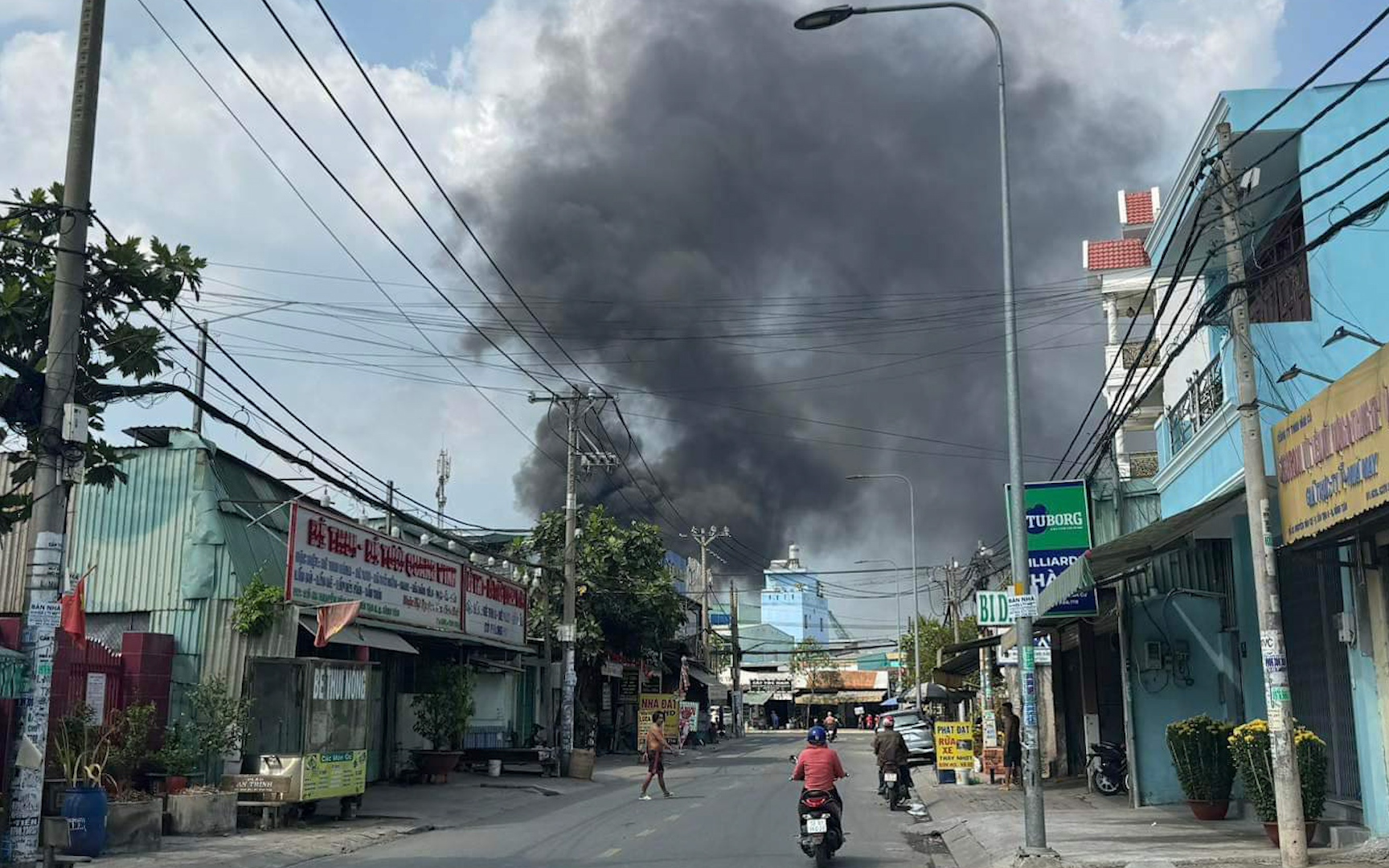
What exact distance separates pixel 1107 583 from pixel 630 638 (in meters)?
25.0

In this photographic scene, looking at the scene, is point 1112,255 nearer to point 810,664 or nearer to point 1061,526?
point 1061,526

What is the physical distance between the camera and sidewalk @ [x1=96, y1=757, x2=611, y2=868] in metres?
15.2

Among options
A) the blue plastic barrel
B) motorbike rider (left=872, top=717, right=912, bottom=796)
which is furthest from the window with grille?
the blue plastic barrel

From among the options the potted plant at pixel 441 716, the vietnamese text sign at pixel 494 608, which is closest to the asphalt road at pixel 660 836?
the potted plant at pixel 441 716

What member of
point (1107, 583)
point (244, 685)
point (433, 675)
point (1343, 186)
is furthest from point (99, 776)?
point (1343, 186)

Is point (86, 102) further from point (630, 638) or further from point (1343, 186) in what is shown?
point (630, 638)

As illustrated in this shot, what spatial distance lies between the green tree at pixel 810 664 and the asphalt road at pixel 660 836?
64.7 metres

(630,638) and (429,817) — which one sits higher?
(630,638)

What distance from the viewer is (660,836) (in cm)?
1759

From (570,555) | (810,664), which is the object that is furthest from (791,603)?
(570,555)

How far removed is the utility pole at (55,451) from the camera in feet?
38.4

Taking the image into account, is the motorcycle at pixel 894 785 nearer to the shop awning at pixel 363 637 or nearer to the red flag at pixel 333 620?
the shop awning at pixel 363 637

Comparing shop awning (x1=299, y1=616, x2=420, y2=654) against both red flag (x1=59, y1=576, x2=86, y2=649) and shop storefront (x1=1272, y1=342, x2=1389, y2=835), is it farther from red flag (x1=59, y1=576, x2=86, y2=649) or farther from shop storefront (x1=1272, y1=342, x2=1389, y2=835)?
shop storefront (x1=1272, y1=342, x2=1389, y2=835)

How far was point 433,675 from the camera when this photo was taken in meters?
29.6
